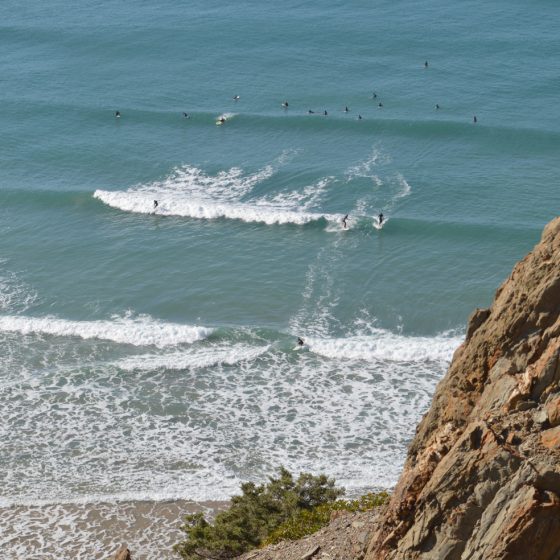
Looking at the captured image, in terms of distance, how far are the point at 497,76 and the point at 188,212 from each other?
27.4 meters

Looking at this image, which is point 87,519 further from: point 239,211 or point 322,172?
point 322,172

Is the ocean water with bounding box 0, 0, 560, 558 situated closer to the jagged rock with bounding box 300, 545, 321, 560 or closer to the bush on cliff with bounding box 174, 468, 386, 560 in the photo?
the bush on cliff with bounding box 174, 468, 386, 560

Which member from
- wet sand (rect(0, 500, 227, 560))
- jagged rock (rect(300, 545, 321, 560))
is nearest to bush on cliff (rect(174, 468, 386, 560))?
wet sand (rect(0, 500, 227, 560))

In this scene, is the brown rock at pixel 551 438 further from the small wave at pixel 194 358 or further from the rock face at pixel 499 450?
the small wave at pixel 194 358

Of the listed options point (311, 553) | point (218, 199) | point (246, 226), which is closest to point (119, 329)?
point (246, 226)

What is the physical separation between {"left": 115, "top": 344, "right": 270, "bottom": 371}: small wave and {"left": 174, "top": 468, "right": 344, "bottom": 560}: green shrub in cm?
1285

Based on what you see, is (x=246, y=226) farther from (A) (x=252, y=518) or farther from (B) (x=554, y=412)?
(B) (x=554, y=412)

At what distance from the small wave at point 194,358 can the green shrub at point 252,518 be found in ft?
42.2

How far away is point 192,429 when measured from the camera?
3369 cm

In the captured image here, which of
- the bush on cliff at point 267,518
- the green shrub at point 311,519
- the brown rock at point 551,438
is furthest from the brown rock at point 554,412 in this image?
the bush on cliff at point 267,518

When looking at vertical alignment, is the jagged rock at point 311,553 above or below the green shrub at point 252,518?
above

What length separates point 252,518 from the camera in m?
23.3

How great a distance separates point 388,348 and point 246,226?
597 inches

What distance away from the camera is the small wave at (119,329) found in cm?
4016
